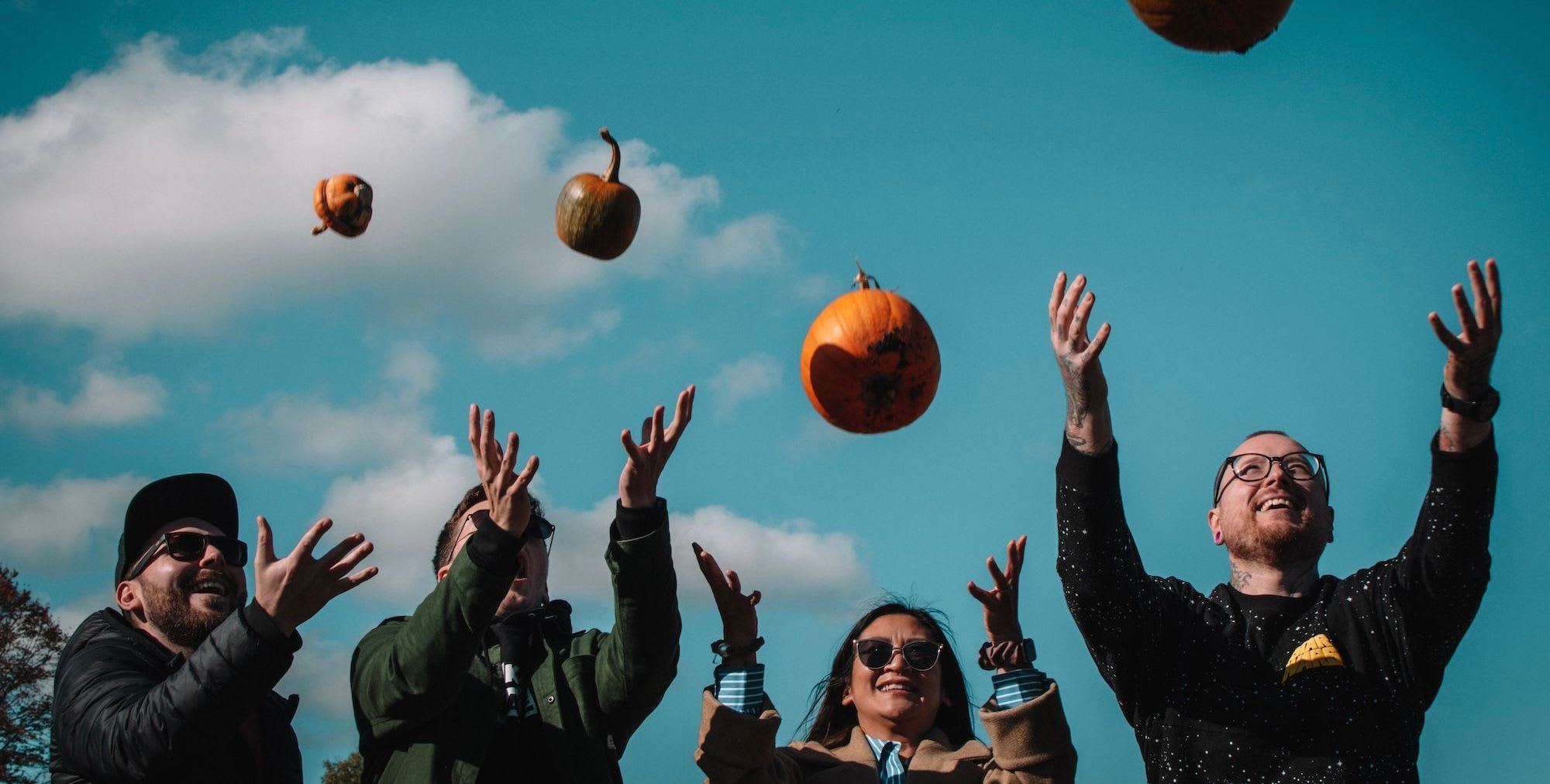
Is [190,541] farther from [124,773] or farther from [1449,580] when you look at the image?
[1449,580]

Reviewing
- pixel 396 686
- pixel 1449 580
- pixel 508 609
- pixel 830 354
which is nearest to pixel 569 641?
pixel 508 609

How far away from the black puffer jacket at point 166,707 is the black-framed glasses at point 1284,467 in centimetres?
395

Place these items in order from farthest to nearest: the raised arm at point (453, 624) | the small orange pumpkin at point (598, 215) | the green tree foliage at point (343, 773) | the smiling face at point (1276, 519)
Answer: the green tree foliage at point (343, 773)
the small orange pumpkin at point (598, 215)
the smiling face at point (1276, 519)
the raised arm at point (453, 624)

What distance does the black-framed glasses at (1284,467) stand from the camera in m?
5.90

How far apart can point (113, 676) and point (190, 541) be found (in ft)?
2.49

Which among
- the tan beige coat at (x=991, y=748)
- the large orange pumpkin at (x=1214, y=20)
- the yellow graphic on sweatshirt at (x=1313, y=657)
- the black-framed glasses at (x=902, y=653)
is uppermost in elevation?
the large orange pumpkin at (x=1214, y=20)

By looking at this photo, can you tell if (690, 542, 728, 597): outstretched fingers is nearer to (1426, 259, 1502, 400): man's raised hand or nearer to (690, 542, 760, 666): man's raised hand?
(690, 542, 760, 666): man's raised hand

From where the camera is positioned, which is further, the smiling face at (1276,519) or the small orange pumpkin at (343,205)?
the small orange pumpkin at (343,205)

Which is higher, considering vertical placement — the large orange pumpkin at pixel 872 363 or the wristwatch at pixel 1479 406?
the large orange pumpkin at pixel 872 363

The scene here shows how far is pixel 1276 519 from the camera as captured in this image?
5746 mm

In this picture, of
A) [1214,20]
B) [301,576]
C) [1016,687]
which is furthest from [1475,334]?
[301,576]

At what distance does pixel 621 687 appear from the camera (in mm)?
5543

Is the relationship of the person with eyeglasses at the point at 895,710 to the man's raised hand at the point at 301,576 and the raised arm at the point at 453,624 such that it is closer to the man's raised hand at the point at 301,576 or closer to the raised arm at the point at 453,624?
the raised arm at the point at 453,624

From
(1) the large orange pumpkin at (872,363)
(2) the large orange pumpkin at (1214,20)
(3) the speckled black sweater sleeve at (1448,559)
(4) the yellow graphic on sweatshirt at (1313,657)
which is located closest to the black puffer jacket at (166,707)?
(1) the large orange pumpkin at (872,363)
